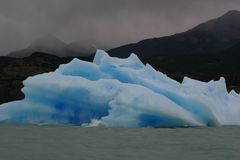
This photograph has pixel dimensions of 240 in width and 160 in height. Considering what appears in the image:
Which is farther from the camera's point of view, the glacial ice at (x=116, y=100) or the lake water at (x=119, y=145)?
the glacial ice at (x=116, y=100)

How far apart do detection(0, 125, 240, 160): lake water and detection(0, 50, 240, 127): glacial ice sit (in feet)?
5.65

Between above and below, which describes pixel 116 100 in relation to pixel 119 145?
above

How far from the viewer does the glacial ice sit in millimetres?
22188

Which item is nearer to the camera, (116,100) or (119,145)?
(119,145)

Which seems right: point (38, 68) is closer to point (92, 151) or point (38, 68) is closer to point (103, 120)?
point (103, 120)

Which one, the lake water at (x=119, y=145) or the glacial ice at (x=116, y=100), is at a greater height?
the glacial ice at (x=116, y=100)

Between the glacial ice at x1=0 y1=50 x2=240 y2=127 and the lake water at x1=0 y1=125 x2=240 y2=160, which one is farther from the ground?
the glacial ice at x1=0 y1=50 x2=240 y2=127

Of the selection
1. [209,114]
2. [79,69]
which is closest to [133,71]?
[79,69]

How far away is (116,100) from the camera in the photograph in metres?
22.3

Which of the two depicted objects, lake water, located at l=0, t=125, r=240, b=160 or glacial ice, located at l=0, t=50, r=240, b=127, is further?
glacial ice, located at l=0, t=50, r=240, b=127

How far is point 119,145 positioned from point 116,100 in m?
7.01

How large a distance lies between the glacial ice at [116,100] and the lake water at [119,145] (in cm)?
172

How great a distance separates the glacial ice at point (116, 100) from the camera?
72.8ft

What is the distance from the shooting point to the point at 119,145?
15.4 m
